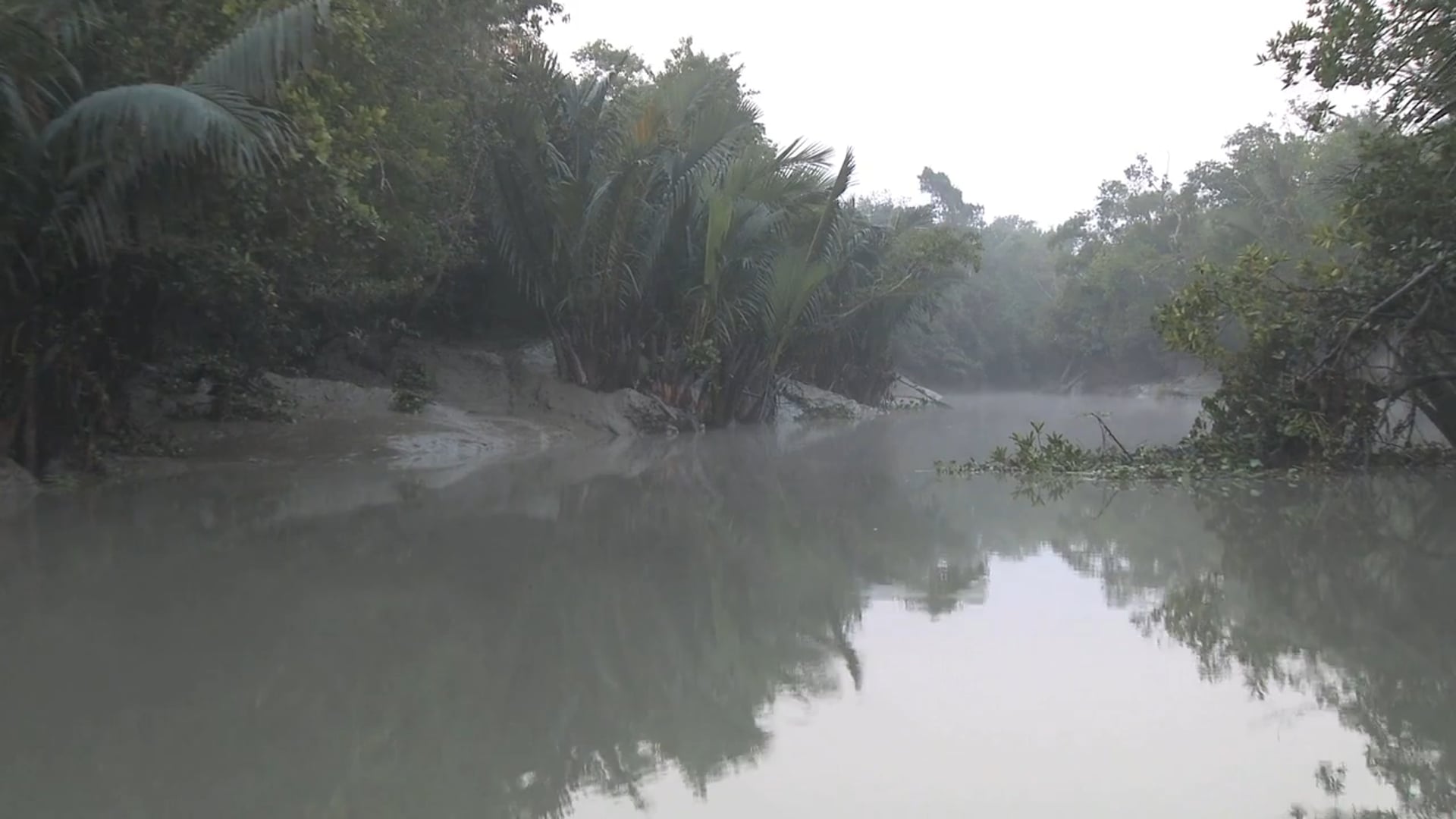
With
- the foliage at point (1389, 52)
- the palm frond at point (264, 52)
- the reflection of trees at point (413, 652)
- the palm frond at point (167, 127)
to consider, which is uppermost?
the foliage at point (1389, 52)

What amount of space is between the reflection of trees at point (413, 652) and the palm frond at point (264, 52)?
10.7ft

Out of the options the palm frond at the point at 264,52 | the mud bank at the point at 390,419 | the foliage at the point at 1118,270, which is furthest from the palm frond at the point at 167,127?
the foliage at the point at 1118,270

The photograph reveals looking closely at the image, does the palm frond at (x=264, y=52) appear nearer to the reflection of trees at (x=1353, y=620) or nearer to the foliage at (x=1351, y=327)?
the reflection of trees at (x=1353, y=620)

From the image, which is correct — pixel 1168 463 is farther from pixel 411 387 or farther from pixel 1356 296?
pixel 411 387

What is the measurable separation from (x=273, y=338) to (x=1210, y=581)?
521 inches

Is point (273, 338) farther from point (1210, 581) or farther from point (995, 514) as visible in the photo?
point (1210, 581)

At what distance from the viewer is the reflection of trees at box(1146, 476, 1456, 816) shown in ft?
12.3

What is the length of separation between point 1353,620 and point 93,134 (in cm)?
829

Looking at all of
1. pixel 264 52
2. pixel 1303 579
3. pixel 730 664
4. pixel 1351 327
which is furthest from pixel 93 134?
pixel 1351 327

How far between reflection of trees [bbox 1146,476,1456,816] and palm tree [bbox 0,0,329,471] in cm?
671

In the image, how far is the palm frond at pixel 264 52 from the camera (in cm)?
870

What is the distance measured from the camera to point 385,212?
12.8m

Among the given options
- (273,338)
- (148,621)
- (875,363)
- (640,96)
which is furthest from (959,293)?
(148,621)

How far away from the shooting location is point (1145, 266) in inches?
1550
